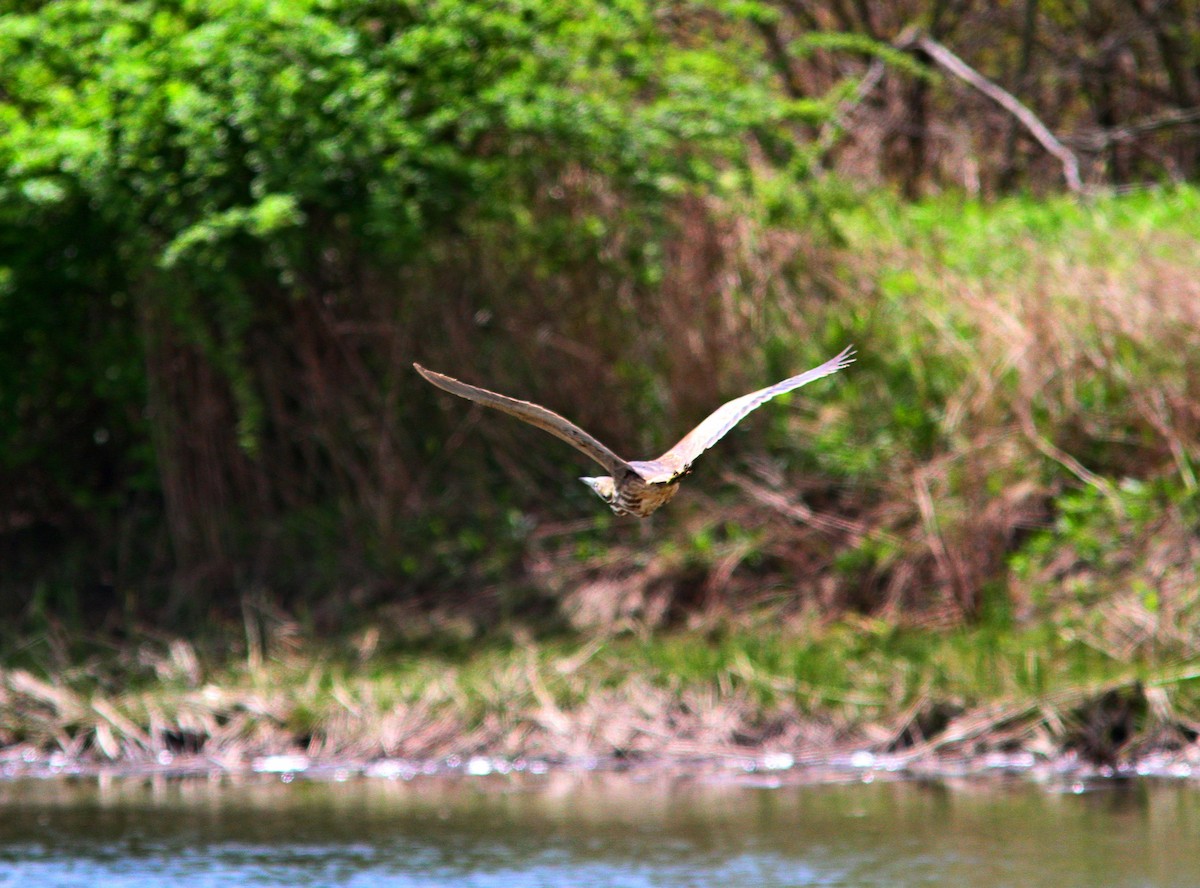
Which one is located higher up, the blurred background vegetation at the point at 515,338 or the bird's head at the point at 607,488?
the blurred background vegetation at the point at 515,338

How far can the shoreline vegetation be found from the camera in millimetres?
9195

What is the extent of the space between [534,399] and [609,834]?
11.4 ft

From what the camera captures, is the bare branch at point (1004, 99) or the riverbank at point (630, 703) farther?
Result: the bare branch at point (1004, 99)

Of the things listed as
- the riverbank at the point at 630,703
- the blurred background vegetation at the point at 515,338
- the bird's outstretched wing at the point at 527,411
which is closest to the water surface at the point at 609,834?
the riverbank at the point at 630,703

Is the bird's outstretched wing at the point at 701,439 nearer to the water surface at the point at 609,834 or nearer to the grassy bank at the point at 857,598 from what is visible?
the water surface at the point at 609,834

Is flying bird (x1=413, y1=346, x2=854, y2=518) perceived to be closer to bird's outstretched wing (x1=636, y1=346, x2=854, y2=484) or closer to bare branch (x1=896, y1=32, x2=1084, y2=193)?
bird's outstretched wing (x1=636, y1=346, x2=854, y2=484)

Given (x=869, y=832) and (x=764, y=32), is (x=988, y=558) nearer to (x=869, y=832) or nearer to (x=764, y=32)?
(x=869, y=832)

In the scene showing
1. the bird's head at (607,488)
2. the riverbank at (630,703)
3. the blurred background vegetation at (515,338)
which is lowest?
the riverbank at (630,703)

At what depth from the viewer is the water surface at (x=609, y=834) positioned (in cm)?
688

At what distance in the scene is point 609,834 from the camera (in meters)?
7.46

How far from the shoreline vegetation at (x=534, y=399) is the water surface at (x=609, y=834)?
0.63 metres

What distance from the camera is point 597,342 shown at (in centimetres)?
1044

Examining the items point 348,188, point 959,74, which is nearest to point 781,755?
point 348,188

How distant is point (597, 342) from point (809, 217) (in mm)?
1527
